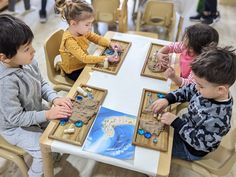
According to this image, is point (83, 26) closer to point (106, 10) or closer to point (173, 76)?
point (173, 76)

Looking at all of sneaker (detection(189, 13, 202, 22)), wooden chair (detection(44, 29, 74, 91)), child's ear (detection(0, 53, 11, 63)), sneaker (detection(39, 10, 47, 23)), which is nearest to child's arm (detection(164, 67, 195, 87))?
wooden chair (detection(44, 29, 74, 91))

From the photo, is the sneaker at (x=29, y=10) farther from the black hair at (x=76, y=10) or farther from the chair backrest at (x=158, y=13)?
the black hair at (x=76, y=10)

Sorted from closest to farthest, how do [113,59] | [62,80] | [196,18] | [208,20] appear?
[113,59], [62,80], [208,20], [196,18]

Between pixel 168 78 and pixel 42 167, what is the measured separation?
2.34 feet

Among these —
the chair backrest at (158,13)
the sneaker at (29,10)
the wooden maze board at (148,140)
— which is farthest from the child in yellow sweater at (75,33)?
the sneaker at (29,10)

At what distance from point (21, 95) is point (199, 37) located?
0.87 metres

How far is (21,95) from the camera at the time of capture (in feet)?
3.85

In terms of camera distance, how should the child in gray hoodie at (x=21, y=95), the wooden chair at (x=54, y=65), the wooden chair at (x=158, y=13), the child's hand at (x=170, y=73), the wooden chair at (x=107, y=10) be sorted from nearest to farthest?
the child in gray hoodie at (x=21, y=95)
the child's hand at (x=170, y=73)
the wooden chair at (x=54, y=65)
the wooden chair at (x=158, y=13)
the wooden chair at (x=107, y=10)

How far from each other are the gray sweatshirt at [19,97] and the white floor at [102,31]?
1.48 feet

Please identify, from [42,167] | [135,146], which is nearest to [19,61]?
[42,167]

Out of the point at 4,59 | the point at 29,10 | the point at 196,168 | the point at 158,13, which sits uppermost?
→ the point at 4,59

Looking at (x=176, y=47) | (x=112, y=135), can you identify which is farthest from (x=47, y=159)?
(x=176, y=47)

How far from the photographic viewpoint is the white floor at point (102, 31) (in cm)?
155

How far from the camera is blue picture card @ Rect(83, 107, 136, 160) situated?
99 centimetres
